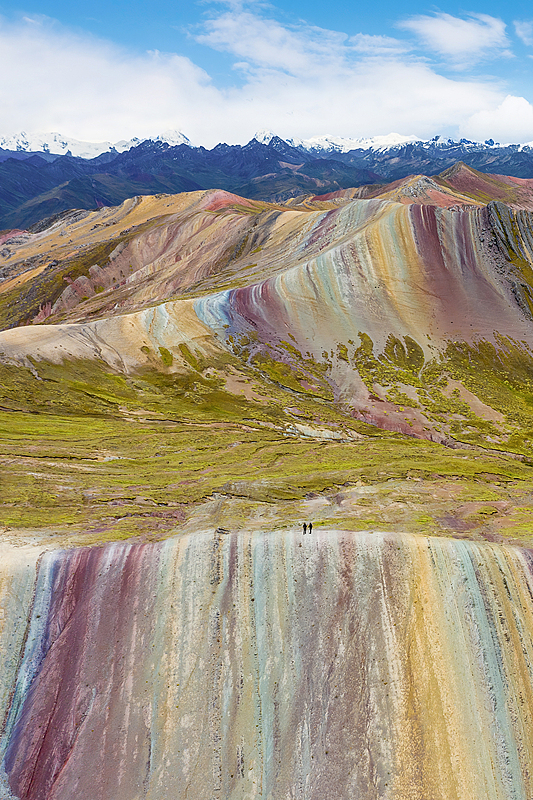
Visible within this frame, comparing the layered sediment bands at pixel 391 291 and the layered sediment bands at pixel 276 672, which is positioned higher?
the layered sediment bands at pixel 391 291

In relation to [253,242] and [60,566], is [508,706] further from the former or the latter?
[253,242]

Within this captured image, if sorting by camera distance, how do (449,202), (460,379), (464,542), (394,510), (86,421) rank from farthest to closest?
1. (449,202)
2. (460,379)
3. (86,421)
4. (394,510)
5. (464,542)

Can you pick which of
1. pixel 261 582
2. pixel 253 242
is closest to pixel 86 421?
pixel 261 582

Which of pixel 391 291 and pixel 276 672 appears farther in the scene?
pixel 391 291

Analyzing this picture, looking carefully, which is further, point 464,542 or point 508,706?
point 464,542

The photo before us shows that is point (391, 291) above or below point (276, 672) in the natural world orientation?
above

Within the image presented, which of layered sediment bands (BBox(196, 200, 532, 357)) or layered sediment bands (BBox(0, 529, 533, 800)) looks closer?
layered sediment bands (BBox(0, 529, 533, 800))

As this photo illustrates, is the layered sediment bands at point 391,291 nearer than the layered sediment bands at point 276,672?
No

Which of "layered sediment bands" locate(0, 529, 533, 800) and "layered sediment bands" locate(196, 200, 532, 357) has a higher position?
"layered sediment bands" locate(196, 200, 532, 357)
